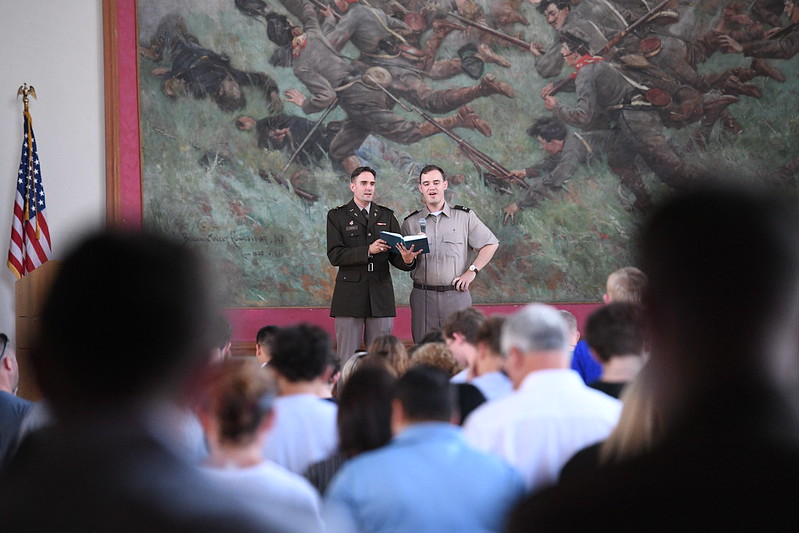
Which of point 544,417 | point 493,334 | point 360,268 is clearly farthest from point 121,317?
point 360,268

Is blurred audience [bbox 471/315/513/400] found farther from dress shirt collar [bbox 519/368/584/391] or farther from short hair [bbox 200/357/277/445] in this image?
Answer: short hair [bbox 200/357/277/445]

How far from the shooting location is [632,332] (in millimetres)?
3484

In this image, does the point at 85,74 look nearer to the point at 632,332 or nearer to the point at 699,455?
the point at 632,332

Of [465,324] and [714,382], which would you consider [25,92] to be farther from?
[714,382]

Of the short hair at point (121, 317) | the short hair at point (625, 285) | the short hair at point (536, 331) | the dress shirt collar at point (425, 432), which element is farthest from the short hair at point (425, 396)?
the short hair at point (625, 285)

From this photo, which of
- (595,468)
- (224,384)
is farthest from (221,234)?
(595,468)

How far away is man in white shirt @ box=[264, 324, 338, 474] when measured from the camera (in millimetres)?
3381

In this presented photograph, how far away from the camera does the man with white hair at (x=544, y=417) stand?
9.55ft

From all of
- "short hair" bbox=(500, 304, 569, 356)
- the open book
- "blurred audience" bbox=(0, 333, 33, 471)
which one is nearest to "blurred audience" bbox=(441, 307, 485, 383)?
"short hair" bbox=(500, 304, 569, 356)

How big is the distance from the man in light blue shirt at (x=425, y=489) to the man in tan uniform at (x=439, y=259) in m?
5.67

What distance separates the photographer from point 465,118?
36.2 ft

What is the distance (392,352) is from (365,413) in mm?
1628

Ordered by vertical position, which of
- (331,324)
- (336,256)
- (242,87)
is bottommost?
(331,324)

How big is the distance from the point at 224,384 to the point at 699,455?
1.46 metres
